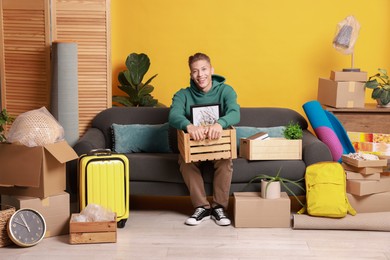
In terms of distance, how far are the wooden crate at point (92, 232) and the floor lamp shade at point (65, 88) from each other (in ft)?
3.42

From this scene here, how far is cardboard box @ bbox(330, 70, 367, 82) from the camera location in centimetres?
507

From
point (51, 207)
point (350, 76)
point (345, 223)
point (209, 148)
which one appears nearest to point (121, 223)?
point (51, 207)

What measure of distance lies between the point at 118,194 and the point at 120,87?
4.45 ft

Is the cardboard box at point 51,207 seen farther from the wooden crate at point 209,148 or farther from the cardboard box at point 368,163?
→ the cardboard box at point 368,163

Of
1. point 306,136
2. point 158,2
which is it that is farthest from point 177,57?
point 306,136

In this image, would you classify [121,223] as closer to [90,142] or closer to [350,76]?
[90,142]

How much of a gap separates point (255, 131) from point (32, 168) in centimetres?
162

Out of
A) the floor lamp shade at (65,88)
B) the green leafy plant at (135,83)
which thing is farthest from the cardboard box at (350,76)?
the floor lamp shade at (65,88)

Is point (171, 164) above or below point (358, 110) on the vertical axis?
below

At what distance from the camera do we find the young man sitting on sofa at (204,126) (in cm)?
434

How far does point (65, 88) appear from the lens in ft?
15.9

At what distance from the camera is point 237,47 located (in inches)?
220

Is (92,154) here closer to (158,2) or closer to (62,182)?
(62,182)

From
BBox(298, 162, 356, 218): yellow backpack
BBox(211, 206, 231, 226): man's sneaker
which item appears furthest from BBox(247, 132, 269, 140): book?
BBox(211, 206, 231, 226): man's sneaker
